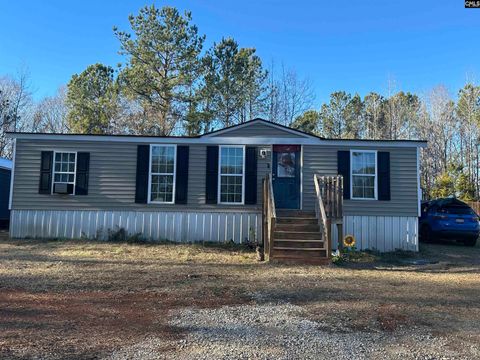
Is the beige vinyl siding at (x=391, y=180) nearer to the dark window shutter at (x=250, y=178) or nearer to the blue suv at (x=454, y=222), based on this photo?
the dark window shutter at (x=250, y=178)

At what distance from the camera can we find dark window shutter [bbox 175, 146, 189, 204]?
11.3 m

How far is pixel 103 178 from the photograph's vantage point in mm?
11383

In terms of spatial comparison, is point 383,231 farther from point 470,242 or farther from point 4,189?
point 4,189

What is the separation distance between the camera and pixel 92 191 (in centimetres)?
1137

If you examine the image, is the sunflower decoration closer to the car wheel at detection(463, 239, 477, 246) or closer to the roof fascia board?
the roof fascia board

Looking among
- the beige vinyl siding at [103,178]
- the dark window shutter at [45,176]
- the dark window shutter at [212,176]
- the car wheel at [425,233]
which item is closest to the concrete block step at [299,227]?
the beige vinyl siding at [103,178]

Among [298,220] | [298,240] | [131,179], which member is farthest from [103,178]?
[298,240]

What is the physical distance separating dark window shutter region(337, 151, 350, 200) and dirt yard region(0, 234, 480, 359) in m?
2.73

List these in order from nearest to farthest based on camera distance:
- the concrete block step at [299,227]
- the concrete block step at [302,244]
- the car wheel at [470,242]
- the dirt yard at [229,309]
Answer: the dirt yard at [229,309] < the concrete block step at [302,244] < the concrete block step at [299,227] < the car wheel at [470,242]

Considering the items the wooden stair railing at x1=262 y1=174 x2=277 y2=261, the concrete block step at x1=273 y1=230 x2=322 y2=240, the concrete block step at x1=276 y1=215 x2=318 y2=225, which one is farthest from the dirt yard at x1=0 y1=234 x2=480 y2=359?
the concrete block step at x1=276 y1=215 x2=318 y2=225

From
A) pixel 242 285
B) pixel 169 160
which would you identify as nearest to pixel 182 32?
pixel 169 160

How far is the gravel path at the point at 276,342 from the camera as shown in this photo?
3637mm

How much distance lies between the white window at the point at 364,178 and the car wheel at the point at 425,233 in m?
3.24

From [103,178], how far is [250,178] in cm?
416
